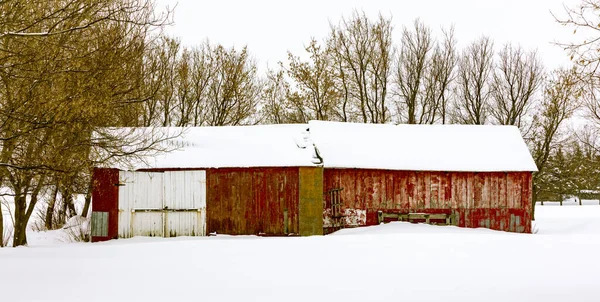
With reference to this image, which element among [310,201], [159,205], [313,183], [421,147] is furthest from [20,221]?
[421,147]

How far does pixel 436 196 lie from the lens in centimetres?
1933

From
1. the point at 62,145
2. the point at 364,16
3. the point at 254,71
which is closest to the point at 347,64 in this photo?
the point at 364,16

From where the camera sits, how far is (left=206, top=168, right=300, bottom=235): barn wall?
1769cm

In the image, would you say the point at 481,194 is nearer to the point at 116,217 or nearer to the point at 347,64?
the point at 116,217

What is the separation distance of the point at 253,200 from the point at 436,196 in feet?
22.0

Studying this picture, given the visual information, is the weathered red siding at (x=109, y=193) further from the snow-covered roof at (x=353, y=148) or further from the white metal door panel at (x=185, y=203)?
the white metal door panel at (x=185, y=203)

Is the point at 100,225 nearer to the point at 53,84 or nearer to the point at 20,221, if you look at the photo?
the point at 20,221

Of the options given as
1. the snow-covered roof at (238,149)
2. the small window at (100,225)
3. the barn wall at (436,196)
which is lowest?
the small window at (100,225)

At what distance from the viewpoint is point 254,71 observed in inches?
1403

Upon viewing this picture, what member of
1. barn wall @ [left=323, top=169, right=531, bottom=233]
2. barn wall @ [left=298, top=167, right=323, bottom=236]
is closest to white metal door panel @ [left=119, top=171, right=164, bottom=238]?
barn wall @ [left=298, top=167, right=323, bottom=236]

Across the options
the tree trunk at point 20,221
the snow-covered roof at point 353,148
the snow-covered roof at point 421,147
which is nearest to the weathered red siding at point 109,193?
the snow-covered roof at point 353,148

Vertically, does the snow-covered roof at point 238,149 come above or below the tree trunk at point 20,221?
above

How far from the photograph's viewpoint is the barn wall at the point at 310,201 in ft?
57.7

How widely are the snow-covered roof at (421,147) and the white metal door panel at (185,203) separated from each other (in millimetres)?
4379
